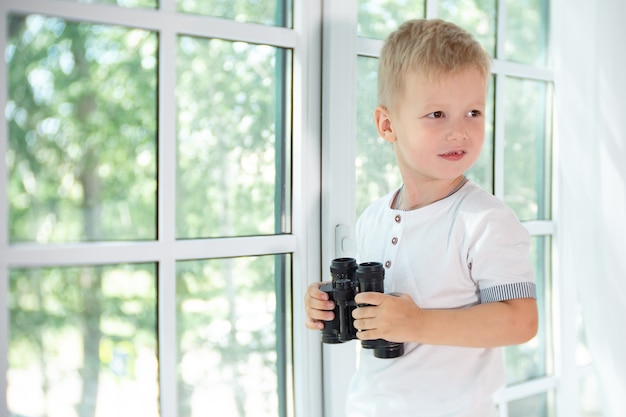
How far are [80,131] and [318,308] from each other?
584 millimetres

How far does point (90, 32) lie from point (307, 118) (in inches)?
20.5

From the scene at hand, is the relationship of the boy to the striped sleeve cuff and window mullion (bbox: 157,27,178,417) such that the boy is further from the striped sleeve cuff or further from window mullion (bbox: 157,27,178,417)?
window mullion (bbox: 157,27,178,417)

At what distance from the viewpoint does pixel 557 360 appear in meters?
2.04

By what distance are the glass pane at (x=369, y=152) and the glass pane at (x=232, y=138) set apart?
0.21 metres

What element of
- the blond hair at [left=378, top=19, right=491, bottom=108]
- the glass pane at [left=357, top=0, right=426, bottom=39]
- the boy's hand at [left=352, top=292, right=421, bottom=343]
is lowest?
the boy's hand at [left=352, top=292, right=421, bottom=343]

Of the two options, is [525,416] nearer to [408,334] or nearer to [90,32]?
[408,334]

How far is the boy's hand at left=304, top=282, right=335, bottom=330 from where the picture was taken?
1.15 meters

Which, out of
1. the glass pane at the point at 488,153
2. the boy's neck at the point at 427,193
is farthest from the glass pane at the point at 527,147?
the boy's neck at the point at 427,193

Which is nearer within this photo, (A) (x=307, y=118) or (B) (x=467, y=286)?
(B) (x=467, y=286)

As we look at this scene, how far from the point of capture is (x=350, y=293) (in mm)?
1111

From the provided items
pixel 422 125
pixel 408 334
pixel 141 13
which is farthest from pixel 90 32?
pixel 408 334

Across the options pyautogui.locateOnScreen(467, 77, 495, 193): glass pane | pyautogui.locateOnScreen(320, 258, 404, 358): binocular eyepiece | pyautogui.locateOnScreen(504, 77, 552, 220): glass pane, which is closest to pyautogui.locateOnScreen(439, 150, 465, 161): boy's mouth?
pyautogui.locateOnScreen(320, 258, 404, 358): binocular eyepiece

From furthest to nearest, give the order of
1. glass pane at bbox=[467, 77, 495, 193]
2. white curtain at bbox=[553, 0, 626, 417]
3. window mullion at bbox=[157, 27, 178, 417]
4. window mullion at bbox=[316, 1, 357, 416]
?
glass pane at bbox=[467, 77, 495, 193] → white curtain at bbox=[553, 0, 626, 417] → window mullion at bbox=[316, 1, 357, 416] → window mullion at bbox=[157, 27, 178, 417]

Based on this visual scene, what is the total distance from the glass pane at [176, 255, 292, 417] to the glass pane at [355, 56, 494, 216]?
11.9 inches
